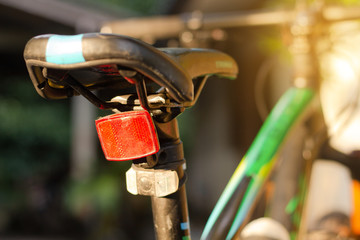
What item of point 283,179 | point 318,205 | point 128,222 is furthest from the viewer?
point 128,222

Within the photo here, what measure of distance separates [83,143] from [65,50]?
5.36 meters

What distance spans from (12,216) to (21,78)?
2.67 meters

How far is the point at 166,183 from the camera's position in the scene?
29.9 inches

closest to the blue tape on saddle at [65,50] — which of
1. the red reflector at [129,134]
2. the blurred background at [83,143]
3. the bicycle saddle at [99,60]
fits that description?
the bicycle saddle at [99,60]

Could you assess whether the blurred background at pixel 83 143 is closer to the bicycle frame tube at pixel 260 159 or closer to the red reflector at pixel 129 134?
the bicycle frame tube at pixel 260 159

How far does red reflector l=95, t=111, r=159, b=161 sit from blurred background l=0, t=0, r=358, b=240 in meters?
2.73

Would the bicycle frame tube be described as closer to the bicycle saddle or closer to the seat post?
the seat post

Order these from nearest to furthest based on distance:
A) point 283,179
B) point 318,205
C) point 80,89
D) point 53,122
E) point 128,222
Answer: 1. point 80,89
2. point 283,179
3. point 318,205
4. point 128,222
5. point 53,122

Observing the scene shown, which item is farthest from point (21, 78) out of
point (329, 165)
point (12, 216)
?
point (329, 165)

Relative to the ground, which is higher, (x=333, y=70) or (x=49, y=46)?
(x=49, y=46)

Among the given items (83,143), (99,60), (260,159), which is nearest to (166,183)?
(99,60)

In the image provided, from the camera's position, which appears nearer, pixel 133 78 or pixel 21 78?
pixel 133 78

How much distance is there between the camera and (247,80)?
5582 millimetres

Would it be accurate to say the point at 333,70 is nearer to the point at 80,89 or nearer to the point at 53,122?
the point at 80,89
